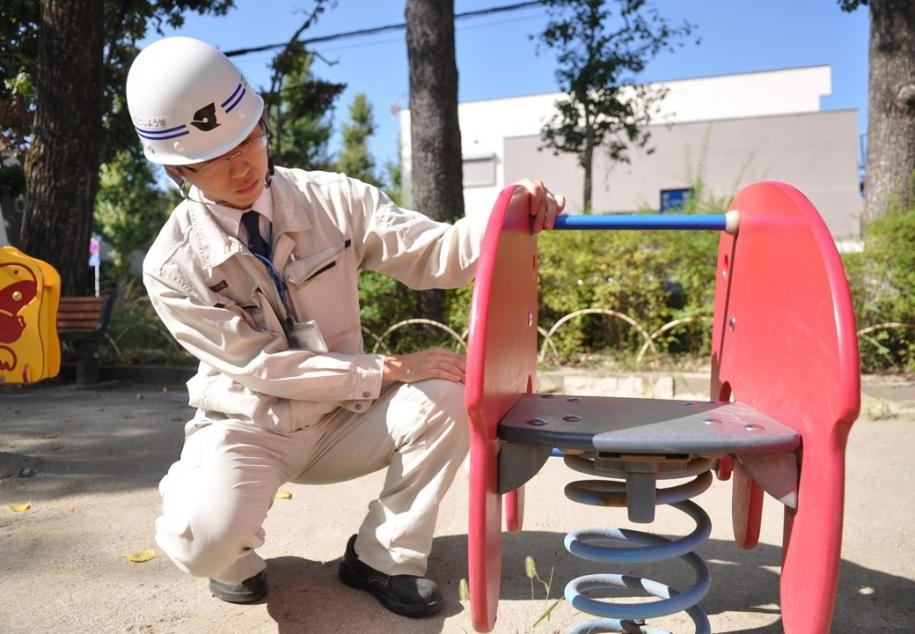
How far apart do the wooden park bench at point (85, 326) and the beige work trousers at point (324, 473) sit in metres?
5.07

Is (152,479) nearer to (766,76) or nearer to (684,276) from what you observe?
(684,276)

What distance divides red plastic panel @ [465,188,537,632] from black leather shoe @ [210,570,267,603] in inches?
33.1

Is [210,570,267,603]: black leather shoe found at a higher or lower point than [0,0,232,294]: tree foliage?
lower

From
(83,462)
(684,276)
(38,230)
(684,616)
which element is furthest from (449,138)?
Answer: (684,616)

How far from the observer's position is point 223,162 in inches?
80.1

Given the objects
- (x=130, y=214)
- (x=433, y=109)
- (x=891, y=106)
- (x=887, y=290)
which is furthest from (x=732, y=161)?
(x=887, y=290)

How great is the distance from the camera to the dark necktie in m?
2.18

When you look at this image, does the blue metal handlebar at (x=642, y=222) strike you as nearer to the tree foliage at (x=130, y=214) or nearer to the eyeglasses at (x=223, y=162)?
the eyeglasses at (x=223, y=162)

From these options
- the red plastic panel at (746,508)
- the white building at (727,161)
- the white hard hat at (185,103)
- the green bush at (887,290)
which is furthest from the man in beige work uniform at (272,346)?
the white building at (727,161)

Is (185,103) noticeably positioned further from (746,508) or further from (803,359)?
(746,508)

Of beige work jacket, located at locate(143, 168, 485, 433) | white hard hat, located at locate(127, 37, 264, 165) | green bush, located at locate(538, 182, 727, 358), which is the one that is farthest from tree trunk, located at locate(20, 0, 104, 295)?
white hard hat, located at locate(127, 37, 264, 165)

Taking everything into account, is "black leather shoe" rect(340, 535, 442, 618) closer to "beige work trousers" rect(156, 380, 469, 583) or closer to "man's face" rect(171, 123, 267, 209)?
"beige work trousers" rect(156, 380, 469, 583)

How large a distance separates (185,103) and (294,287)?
57 centimetres

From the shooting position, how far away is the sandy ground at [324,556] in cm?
210
